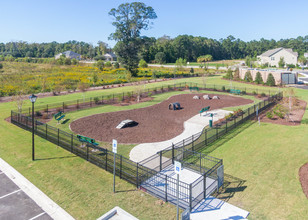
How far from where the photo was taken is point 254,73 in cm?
5666

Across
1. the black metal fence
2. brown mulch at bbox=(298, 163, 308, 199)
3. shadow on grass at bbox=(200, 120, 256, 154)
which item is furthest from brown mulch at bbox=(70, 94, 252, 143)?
brown mulch at bbox=(298, 163, 308, 199)

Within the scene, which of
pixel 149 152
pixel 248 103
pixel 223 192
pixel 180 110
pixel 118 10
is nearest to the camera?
pixel 223 192

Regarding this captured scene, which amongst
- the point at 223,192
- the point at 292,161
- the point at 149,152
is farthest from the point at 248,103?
the point at 223,192

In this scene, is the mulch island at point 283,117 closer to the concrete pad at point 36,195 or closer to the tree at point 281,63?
the concrete pad at point 36,195

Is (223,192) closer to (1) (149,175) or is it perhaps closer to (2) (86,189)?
(1) (149,175)

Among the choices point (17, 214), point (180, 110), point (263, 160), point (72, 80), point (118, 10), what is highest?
point (118, 10)

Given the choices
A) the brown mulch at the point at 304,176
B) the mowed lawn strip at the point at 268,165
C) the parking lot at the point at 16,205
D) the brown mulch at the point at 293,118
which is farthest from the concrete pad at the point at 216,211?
the brown mulch at the point at 293,118

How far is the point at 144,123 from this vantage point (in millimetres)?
25219

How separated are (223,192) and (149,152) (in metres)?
6.72

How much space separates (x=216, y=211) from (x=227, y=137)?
34.9 feet

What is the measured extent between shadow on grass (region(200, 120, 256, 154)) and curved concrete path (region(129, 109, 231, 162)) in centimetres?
275

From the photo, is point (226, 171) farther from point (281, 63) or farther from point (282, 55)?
point (282, 55)

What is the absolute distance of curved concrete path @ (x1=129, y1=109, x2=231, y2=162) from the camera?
17312 mm

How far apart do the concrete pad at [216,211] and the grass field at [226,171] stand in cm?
56
